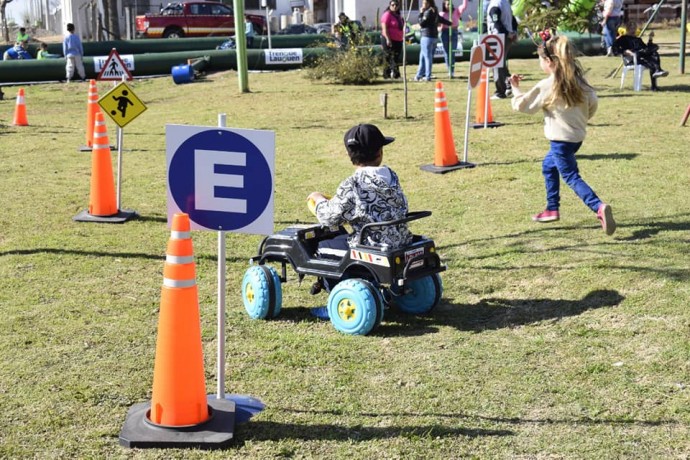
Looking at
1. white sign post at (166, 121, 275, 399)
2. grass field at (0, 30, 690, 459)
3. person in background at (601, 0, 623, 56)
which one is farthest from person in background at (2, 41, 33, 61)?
white sign post at (166, 121, 275, 399)

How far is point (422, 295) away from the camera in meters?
6.47

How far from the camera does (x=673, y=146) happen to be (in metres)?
12.5

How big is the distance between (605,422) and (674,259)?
9.73ft

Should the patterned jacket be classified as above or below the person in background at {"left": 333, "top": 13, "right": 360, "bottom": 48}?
below

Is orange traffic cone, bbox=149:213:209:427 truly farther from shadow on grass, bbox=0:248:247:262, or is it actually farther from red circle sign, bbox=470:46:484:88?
red circle sign, bbox=470:46:484:88

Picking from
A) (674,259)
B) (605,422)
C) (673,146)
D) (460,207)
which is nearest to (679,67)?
(673,146)

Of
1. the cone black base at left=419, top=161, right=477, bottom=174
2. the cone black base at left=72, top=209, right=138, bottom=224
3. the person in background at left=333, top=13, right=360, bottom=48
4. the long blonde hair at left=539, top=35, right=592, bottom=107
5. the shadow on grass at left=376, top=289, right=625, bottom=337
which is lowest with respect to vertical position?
the shadow on grass at left=376, top=289, right=625, bottom=337

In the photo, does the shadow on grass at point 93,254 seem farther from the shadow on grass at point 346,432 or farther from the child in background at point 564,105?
the shadow on grass at point 346,432

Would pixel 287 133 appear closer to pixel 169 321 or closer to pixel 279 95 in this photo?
pixel 279 95

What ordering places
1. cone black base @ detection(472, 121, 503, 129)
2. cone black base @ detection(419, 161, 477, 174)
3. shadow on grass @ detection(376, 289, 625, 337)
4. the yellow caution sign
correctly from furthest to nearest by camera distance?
1. cone black base @ detection(472, 121, 503, 129)
2. cone black base @ detection(419, 161, 477, 174)
3. the yellow caution sign
4. shadow on grass @ detection(376, 289, 625, 337)

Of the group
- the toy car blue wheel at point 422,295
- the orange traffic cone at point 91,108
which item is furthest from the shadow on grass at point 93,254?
the orange traffic cone at point 91,108

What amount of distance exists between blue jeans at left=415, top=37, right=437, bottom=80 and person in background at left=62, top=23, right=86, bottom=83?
950 cm

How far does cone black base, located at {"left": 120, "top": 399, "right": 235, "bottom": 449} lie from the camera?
4449mm

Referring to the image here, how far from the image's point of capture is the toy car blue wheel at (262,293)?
633 cm
